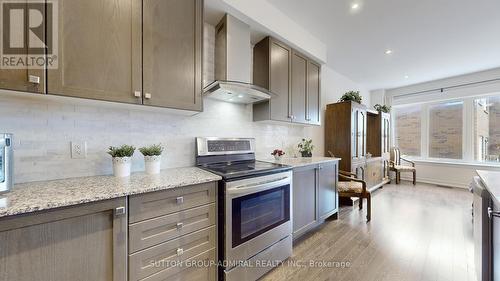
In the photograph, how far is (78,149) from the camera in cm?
143

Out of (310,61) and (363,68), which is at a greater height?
(363,68)

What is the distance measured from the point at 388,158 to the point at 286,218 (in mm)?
4816

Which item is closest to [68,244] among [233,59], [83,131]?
[83,131]

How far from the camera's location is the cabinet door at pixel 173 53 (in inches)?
56.1

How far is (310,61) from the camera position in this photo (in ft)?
9.96

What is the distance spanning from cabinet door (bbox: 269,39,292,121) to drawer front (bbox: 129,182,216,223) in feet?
4.51

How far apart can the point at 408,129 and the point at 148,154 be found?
705cm

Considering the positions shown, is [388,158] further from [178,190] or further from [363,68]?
[178,190]

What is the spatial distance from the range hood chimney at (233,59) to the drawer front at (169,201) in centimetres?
100

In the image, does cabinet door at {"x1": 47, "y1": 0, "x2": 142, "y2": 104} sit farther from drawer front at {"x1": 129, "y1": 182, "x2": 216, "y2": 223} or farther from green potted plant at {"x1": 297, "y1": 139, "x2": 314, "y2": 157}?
green potted plant at {"x1": 297, "y1": 139, "x2": 314, "y2": 157}

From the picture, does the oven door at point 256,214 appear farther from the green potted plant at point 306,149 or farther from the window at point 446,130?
the window at point 446,130

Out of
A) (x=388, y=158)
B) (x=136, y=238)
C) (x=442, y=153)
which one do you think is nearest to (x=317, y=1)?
(x=136, y=238)

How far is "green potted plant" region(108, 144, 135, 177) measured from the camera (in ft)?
4.74

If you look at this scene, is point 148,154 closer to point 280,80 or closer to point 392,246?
point 280,80
